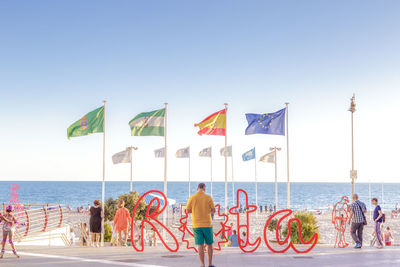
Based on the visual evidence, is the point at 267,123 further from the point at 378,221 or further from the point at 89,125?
the point at 89,125

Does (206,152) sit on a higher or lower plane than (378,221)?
higher

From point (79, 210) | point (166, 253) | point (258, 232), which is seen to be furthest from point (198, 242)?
point (79, 210)

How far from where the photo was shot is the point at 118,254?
11.6 metres

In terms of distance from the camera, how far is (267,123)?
1903 cm

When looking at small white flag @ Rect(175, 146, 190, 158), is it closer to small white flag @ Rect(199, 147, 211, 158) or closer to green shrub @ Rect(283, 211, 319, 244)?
small white flag @ Rect(199, 147, 211, 158)

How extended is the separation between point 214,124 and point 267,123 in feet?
8.25

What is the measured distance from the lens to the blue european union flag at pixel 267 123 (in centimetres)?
1895

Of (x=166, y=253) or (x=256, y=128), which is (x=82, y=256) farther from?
(x=256, y=128)

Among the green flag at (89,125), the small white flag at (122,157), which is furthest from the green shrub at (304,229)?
the small white flag at (122,157)

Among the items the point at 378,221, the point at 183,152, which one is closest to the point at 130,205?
the point at 183,152

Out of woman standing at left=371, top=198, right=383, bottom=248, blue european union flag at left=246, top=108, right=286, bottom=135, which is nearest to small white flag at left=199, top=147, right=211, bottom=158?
blue european union flag at left=246, top=108, right=286, bottom=135

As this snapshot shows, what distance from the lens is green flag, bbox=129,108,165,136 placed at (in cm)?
1969

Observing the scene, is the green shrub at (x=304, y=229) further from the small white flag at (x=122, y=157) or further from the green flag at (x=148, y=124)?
the small white flag at (x=122, y=157)

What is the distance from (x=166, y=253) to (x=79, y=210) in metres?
50.0
